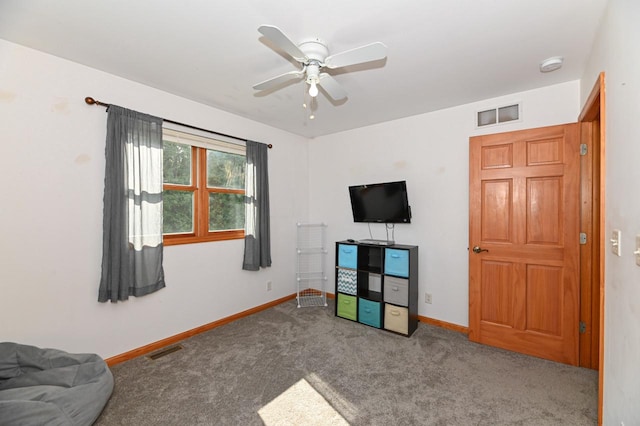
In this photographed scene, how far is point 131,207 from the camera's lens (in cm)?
253

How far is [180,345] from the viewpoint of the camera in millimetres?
2805

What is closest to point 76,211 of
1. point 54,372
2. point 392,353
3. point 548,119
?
point 54,372

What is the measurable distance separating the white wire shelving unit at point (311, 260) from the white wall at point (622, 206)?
319 cm

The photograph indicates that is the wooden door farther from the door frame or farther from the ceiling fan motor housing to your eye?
the ceiling fan motor housing

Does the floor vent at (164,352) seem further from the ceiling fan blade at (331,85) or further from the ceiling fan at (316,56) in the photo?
the ceiling fan blade at (331,85)

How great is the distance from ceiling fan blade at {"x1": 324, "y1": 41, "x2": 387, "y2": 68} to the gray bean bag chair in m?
2.60

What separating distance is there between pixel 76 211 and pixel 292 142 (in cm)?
275

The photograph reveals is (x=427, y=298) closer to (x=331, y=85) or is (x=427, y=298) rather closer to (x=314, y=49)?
(x=331, y=85)

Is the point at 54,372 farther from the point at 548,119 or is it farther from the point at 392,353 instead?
the point at 548,119

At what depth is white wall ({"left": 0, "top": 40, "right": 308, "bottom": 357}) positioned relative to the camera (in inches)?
79.9

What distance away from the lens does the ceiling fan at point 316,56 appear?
1.58m

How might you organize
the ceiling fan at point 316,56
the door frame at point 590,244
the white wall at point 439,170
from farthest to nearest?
the white wall at point 439,170 < the door frame at point 590,244 < the ceiling fan at point 316,56

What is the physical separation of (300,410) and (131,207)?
7.22 feet

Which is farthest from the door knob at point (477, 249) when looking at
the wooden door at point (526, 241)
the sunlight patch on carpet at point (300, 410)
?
the sunlight patch on carpet at point (300, 410)
